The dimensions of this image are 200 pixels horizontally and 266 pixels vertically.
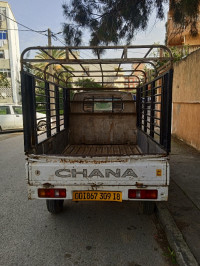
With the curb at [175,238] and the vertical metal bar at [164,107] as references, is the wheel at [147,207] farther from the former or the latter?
the vertical metal bar at [164,107]

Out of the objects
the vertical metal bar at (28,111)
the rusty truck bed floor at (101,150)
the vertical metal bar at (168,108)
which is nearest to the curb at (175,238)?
the vertical metal bar at (168,108)

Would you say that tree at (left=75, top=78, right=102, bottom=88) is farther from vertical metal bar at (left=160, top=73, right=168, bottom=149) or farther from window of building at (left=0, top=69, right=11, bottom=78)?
window of building at (left=0, top=69, right=11, bottom=78)

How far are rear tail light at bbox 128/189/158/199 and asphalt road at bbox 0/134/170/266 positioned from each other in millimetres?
567

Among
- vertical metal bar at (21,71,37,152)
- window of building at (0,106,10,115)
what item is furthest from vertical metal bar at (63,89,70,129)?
window of building at (0,106,10,115)

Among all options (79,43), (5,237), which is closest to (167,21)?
(79,43)

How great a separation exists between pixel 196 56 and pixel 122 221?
20.3 ft

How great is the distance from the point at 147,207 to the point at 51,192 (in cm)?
150

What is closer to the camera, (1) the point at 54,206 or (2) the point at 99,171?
(2) the point at 99,171

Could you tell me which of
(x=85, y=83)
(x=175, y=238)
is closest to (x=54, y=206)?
(x=175, y=238)

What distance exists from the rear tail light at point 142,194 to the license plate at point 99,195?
14 centimetres

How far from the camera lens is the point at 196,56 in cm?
736

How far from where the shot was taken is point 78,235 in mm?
2986

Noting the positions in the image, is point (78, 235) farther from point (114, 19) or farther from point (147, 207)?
point (114, 19)

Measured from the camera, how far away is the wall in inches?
285
